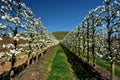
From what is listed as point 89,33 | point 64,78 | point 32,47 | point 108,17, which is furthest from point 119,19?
point 32,47

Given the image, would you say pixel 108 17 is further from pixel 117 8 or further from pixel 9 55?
pixel 9 55

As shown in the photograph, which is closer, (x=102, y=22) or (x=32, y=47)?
(x=102, y=22)

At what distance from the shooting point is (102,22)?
65.1 feet

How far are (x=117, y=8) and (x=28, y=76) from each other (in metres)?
10.1

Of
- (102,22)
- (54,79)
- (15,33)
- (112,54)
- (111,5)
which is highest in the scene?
(111,5)

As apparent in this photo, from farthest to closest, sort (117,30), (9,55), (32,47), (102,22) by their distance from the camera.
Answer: (32,47)
(102,22)
(117,30)
(9,55)

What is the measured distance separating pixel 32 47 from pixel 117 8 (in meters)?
15.2

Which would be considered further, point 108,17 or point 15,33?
point 108,17

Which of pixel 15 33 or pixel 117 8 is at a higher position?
pixel 117 8

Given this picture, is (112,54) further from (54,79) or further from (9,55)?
(9,55)

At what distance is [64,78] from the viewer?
20516 mm

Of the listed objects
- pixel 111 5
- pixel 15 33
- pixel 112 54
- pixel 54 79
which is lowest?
pixel 54 79

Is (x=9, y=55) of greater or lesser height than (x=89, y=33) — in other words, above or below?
below

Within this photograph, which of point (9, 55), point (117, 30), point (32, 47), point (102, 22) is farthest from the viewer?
point (32, 47)
